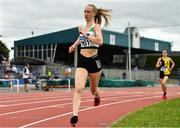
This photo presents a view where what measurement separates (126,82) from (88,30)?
3415 centimetres

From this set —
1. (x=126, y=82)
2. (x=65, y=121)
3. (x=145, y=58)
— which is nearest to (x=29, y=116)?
(x=65, y=121)

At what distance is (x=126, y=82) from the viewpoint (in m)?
43.5

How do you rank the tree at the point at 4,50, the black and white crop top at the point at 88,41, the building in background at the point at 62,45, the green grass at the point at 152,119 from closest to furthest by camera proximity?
the black and white crop top at the point at 88,41 → the green grass at the point at 152,119 → the building in background at the point at 62,45 → the tree at the point at 4,50

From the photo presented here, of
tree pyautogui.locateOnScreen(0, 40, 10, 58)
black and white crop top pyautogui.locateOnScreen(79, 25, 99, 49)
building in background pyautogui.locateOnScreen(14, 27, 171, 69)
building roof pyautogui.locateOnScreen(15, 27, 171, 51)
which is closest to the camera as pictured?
black and white crop top pyautogui.locateOnScreen(79, 25, 99, 49)

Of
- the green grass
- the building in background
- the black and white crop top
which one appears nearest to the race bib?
the black and white crop top

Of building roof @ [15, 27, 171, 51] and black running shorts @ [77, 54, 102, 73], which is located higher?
building roof @ [15, 27, 171, 51]

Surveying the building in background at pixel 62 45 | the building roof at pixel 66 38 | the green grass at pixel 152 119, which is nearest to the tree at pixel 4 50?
the building in background at pixel 62 45

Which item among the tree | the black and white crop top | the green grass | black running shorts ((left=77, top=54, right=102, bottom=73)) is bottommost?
the green grass

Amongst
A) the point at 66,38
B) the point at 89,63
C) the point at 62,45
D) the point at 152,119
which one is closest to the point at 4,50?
the point at 62,45

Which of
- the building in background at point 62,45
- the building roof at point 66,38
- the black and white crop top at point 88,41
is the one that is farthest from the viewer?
the building in background at point 62,45

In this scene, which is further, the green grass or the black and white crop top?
the green grass

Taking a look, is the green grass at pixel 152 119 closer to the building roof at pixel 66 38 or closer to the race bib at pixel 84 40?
the race bib at pixel 84 40

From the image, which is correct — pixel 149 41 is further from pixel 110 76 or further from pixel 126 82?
pixel 126 82

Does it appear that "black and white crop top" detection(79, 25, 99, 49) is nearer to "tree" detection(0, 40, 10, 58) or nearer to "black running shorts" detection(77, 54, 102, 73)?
"black running shorts" detection(77, 54, 102, 73)
